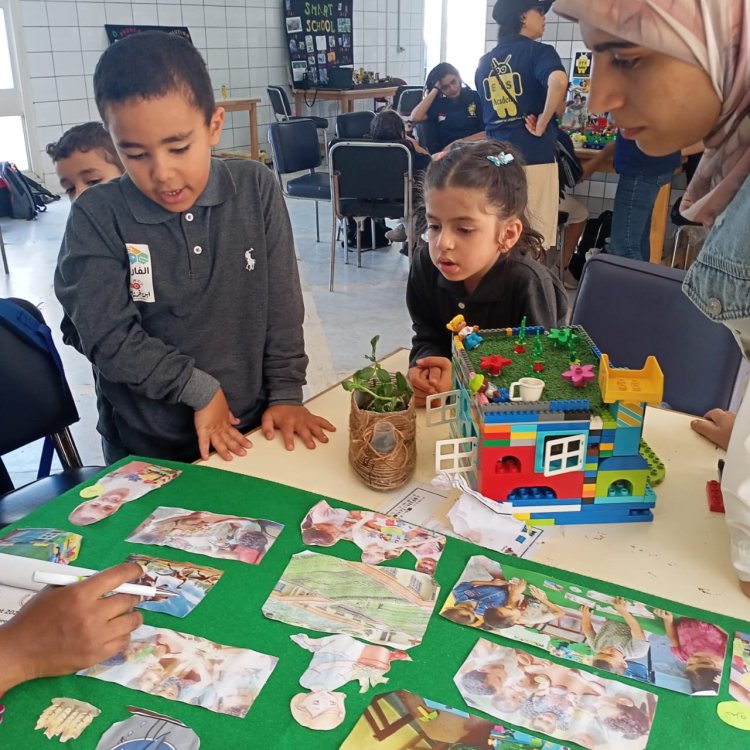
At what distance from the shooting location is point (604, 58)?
897 millimetres

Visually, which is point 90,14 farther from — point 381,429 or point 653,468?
point 653,468

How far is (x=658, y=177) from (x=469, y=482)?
3065 mm

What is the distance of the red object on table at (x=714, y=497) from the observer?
42.6 inches

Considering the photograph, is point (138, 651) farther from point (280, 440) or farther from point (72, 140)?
point (72, 140)

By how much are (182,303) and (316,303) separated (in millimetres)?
2884

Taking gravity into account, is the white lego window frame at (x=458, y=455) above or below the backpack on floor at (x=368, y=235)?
above

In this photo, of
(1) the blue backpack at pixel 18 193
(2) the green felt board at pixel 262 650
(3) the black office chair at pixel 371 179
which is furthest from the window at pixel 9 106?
(2) the green felt board at pixel 262 650

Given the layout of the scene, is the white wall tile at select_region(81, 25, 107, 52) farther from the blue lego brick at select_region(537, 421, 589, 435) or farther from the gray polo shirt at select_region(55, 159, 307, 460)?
the blue lego brick at select_region(537, 421, 589, 435)

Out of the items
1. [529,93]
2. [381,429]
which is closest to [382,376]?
[381,429]

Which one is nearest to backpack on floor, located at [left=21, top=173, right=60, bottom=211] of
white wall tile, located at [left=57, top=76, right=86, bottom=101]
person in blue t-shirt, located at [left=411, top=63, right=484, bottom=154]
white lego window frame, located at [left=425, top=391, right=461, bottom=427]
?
white wall tile, located at [left=57, top=76, right=86, bottom=101]

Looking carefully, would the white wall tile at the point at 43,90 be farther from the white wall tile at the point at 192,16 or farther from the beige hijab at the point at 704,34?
the beige hijab at the point at 704,34

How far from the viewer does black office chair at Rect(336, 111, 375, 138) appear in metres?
5.33

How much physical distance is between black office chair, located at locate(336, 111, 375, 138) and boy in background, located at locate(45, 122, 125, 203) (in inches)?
144

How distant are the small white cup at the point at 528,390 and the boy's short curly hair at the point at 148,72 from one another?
75 cm
